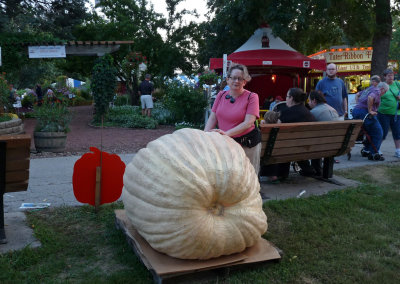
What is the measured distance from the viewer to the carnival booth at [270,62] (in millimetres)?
12875

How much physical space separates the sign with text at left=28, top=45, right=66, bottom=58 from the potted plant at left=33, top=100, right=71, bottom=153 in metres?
6.23

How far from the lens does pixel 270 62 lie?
1292 centimetres

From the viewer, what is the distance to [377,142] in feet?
24.8

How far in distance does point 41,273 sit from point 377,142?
6.87 meters

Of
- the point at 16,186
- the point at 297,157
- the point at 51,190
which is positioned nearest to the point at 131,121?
the point at 51,190

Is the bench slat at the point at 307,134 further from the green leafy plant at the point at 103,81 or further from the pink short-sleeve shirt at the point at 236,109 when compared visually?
the green leafy plant at the point at 103,81

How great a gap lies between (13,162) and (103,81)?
11405mm

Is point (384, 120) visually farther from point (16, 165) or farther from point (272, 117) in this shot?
point (16, 165)

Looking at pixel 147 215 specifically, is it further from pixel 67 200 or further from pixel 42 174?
pixel 42 174

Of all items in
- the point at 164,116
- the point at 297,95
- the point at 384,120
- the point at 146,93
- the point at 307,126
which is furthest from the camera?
the point at 146,93

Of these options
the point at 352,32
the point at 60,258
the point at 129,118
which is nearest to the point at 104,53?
the point at 129,118

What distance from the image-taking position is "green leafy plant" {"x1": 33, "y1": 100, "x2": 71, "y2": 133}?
7.95 m

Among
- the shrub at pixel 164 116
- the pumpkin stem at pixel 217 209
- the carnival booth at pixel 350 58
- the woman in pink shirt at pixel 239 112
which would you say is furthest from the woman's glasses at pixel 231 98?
the carnival booth at pixel 350 58

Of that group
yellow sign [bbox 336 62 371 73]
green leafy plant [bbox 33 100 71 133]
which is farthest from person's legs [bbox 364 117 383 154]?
yellow sign [bbox 336 62 371 73]
